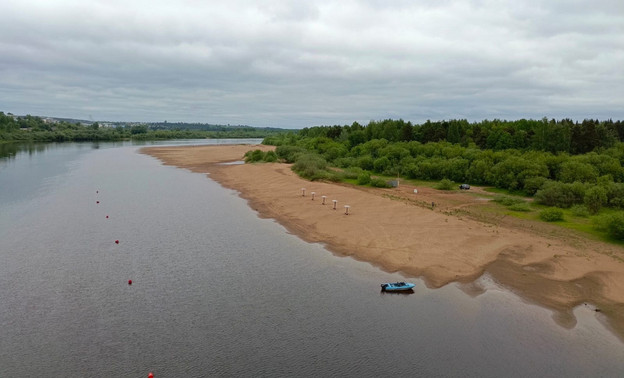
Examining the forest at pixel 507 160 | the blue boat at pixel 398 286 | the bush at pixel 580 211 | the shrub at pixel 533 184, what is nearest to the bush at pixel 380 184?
the forest at pixel 507 160

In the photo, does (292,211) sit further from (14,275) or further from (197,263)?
→ (14,275)

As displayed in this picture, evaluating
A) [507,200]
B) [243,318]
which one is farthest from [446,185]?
[243,318]

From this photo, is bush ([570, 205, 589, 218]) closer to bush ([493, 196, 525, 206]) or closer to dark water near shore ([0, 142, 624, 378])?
bush ([493, 196, 525, 206])

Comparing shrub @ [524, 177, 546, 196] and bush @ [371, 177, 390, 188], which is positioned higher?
shrub @ [524, 177, 546, 196]

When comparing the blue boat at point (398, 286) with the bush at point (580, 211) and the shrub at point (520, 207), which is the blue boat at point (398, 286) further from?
the bush at point (580, 211)

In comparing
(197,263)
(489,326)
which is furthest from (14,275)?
(489,326)

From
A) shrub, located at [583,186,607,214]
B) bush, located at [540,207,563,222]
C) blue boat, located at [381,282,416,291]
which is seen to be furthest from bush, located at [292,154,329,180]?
blue boat, located at [381,282,416,291]
